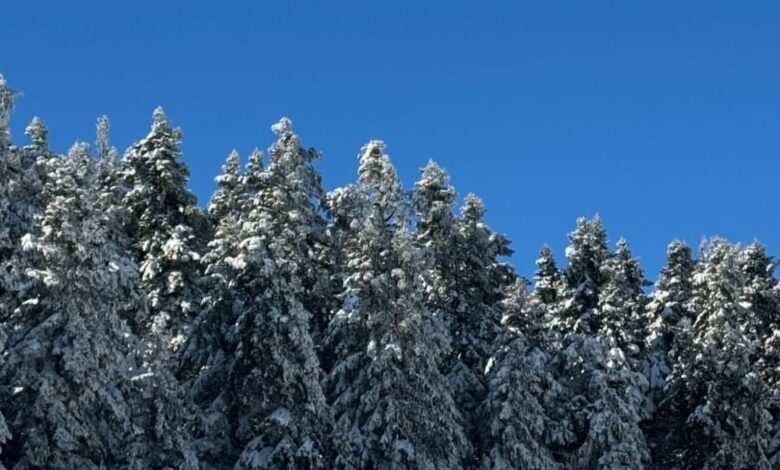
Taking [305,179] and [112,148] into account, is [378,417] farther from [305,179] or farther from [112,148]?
[112,148]

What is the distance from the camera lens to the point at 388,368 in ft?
110

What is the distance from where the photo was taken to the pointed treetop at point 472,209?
→ 42.6m

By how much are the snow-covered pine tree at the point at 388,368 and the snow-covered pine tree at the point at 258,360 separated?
215 centimetres

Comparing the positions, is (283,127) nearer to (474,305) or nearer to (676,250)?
(474,305)

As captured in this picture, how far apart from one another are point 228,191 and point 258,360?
46.5 ft

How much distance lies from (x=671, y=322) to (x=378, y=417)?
24.1 m

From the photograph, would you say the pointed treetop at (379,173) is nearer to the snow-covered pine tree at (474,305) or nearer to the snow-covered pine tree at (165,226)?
the snow-covered pine tree at (474,305)

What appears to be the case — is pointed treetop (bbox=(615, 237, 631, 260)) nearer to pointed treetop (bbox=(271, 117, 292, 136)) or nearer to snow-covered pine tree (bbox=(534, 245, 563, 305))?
snow-covered pine tree (bbox=(534, 245, 563, 305))

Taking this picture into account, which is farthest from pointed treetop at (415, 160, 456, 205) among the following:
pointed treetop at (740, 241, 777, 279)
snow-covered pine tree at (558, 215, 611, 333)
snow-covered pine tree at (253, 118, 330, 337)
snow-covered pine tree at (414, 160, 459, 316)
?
pointed treetop at (740, 241, 777, 279)

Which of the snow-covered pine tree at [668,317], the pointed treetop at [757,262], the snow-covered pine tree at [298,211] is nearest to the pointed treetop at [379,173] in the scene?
the snow-covered pine tree at [298,211]

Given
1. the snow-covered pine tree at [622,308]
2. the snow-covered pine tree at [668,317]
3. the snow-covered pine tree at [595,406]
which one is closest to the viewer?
the snow-covered pine tree at [595,406]

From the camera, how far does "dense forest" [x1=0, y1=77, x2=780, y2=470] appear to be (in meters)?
27.8

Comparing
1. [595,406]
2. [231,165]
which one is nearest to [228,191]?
[231,165]

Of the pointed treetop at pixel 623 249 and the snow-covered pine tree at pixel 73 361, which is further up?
the pointed treetop at pixel 623 249
